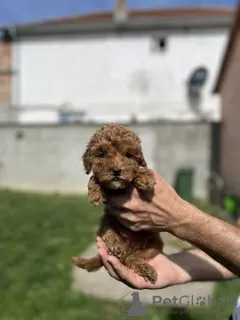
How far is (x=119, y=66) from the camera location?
24.4 metres

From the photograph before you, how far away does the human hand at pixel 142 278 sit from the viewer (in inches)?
99.5

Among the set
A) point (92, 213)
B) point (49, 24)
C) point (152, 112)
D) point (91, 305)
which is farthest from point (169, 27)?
point (91, 305)

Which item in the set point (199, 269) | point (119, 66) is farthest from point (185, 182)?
point (199, 269)

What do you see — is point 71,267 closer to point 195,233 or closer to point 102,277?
point 102,277

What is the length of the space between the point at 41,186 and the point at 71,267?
11.1 meters

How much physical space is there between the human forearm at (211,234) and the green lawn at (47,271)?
9.81 feet

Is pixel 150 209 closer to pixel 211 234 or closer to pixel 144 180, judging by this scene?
pixel 144 180

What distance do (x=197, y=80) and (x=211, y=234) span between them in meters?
21.5

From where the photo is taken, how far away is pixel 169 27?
24.3 metres

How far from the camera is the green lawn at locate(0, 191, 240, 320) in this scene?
5.45 m

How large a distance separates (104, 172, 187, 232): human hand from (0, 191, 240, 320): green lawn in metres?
3.09

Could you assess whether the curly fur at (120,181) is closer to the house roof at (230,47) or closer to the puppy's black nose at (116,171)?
the puppy's black nose at (116,171)

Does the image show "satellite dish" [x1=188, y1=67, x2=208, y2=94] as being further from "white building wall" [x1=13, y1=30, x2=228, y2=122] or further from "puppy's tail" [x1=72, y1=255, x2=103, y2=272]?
"puppy's tail" [x1=72, y1=255, x2=103, y2=272]

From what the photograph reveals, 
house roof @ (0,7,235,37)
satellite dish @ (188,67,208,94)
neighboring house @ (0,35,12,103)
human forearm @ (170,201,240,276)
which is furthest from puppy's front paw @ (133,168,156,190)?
neighboring house @ (0,35,12,103)
